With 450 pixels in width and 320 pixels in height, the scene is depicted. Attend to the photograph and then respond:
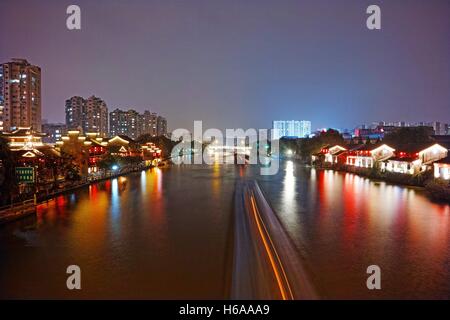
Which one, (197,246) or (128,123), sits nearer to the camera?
(197,246)

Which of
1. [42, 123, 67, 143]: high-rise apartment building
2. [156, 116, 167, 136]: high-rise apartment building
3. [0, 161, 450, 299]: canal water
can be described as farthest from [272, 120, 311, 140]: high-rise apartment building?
[0, 161, 450, 299]: canal water

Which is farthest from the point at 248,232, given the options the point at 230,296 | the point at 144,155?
the point at 144,155

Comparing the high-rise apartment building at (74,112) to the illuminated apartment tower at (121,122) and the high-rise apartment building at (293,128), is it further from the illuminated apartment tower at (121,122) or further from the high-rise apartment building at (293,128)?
the high-rise apartment building at (293,128)

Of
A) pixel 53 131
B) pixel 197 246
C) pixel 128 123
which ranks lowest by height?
pixel 197 246

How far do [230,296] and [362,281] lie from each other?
3086 millimetres

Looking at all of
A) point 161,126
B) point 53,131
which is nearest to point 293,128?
point 161,126

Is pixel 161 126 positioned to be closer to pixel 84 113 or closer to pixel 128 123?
pixel 128 123

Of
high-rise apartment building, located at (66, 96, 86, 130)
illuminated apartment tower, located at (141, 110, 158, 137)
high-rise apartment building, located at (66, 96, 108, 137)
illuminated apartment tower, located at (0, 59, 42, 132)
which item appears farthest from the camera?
illuminated apartment tower, located at (141, 110, 158, 137)

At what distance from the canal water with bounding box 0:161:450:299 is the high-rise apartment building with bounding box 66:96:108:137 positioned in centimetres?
8882

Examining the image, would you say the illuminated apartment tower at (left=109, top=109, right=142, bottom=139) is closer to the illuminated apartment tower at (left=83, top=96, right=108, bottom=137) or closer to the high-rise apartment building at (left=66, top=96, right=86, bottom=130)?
→ the illuminated apartment tower at (left=83, top=96, right=108, bottom=137)

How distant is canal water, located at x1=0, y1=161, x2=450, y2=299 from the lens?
7.94 metres

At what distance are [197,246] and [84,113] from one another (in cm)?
10125

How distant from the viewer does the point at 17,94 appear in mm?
68500
